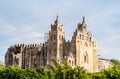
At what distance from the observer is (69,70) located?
220ft

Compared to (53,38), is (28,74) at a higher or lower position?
lower

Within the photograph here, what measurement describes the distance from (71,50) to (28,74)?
33.9m

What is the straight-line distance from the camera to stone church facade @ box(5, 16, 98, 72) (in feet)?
429

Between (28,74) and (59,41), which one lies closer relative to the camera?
(28,74)

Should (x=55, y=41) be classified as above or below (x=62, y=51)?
above

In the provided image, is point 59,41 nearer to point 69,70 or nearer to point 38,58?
point 38,58

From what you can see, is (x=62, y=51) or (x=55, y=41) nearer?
(x=55, y=41)

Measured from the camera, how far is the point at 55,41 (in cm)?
13150

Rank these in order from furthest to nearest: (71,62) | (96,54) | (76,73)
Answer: (96,54)
(71,62)
(76,73)

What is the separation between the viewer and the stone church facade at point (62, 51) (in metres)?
131

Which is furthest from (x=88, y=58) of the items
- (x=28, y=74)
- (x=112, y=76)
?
(x=112, y=76)

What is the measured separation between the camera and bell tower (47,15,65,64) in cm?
13112

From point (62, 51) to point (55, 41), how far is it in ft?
10.9

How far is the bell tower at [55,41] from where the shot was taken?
13112cm
